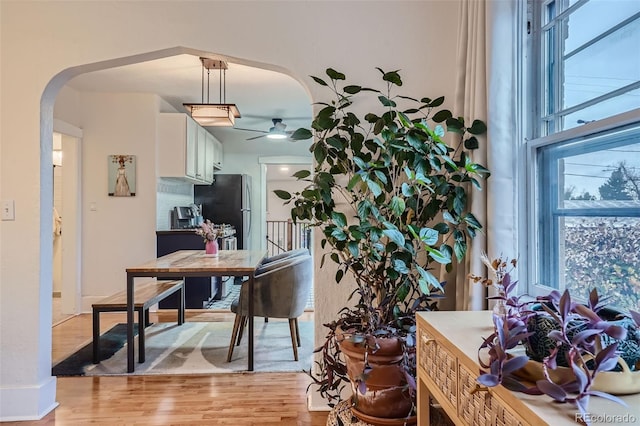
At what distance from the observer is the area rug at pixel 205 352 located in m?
2.96

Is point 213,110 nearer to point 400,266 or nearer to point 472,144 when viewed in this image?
point 472,144

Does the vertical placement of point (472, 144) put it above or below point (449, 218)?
above

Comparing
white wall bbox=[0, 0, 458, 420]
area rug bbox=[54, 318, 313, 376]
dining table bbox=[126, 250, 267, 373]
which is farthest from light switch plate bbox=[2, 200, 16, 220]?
area rug bbox=[54, 318, 313, 376]

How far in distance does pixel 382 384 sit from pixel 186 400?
4.55ft

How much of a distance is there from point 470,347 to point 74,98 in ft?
16.2

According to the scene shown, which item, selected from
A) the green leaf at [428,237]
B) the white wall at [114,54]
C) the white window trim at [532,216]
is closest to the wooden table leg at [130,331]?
the white wall at [114,54]

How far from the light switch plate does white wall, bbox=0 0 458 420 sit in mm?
27

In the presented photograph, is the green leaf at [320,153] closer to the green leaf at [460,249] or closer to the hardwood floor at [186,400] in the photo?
the green leaf at [460,249]

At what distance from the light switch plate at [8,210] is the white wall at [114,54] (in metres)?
0.03

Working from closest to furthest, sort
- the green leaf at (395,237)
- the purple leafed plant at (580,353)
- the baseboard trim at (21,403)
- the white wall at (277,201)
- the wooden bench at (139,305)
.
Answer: the purple leafed plant at (580,353)
the green leaf at (395,237)
the baseboard trim at (21,403)
the wooden bench at (139,305)
the white wall at (277,201)

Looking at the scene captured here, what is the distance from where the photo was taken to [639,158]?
4.28ft

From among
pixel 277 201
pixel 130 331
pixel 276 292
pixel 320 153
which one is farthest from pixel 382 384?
pixel 277 201

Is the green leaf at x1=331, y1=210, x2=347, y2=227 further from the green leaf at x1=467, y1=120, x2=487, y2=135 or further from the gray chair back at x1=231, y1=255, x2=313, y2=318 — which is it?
the gray chair back at x1=231, y1=255, x2=313, y2=318

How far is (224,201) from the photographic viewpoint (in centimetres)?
639
